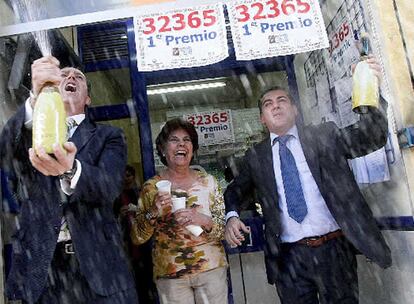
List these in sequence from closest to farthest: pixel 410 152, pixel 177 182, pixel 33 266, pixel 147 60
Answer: pixel 33 266, pixel 410 152, pixel 177 182, pixel 147 60

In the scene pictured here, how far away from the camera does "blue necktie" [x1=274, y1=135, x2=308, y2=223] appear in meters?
2.81

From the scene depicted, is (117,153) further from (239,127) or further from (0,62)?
(239,127)

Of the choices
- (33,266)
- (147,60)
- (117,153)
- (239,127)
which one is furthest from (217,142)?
(33,266)

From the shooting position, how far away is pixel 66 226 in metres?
2.20

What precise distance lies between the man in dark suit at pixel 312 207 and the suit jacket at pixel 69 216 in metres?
0.98

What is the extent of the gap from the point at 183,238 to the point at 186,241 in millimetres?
33

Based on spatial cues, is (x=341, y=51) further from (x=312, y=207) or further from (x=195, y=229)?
(x=195, y=229)

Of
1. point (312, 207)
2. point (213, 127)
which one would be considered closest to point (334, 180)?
point (312, 207)

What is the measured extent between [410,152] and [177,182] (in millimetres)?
1760

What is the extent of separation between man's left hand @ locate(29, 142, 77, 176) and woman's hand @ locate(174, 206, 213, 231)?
1336 millimetres

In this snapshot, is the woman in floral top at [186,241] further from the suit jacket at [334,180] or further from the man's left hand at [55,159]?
the man's left hand at [55,159]

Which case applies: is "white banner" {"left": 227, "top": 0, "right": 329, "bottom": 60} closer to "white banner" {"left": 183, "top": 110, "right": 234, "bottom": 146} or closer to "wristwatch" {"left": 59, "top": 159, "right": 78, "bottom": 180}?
"wristwatch" {"left": 59, "top": 159, "right": 78, "bottom": 180}

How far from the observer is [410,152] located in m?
2.66

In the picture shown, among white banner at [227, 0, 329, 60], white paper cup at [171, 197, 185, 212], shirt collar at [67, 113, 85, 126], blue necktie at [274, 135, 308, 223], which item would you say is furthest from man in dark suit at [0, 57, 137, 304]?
white banner at [227, 0, 329, 60]
